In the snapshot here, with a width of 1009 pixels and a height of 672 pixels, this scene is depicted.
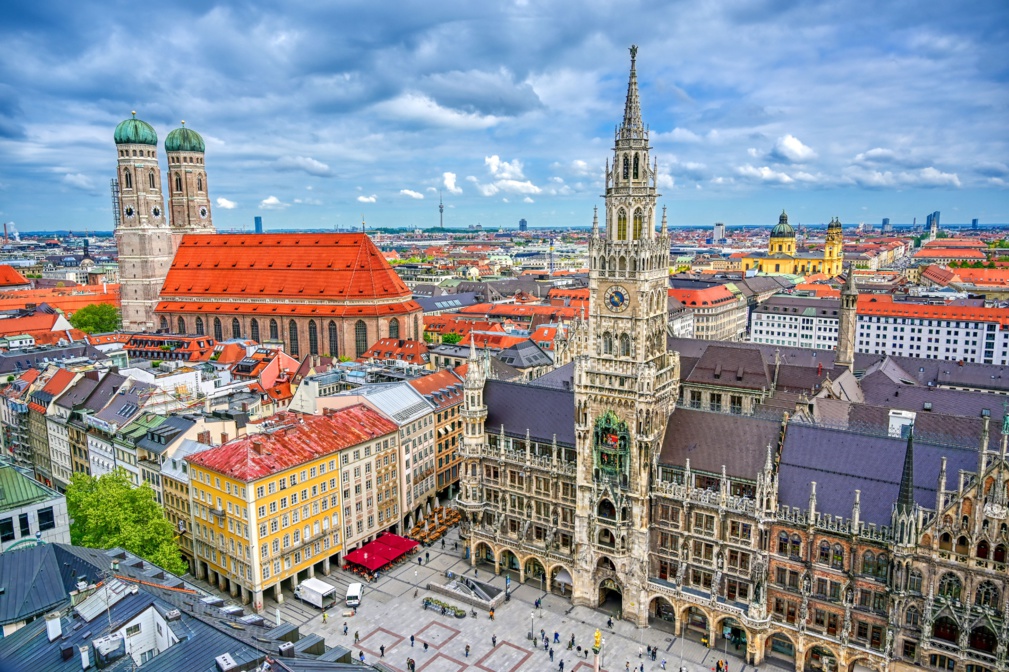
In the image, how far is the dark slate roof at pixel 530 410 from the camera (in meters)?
79.7

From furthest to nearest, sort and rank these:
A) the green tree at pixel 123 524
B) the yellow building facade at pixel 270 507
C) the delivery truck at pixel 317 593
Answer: the delivery truck at pixel 317 593
the yellow building facade at pixel 270 507
the green tree at pixel 123 524

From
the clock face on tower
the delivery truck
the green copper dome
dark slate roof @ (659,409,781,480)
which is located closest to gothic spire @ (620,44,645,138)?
the clock face on tower

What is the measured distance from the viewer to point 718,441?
69.1 meters

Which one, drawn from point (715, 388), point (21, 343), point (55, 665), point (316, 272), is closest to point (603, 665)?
point (55, 665)

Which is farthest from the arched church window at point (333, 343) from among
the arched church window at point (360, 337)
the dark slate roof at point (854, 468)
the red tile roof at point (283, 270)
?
the dark slate roof at point (854, 468)

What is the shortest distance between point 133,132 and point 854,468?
624ft

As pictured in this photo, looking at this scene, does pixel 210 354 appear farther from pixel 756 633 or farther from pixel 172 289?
pixel 756 633

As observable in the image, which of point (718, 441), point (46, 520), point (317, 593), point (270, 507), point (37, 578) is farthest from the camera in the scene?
point (317, 593)

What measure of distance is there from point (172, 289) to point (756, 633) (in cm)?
16690

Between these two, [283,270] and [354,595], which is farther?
[283,270]

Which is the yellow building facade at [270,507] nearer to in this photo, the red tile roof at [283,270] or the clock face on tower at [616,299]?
the clock face on tower at [616,299]

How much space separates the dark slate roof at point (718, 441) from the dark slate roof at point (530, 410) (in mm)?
11542

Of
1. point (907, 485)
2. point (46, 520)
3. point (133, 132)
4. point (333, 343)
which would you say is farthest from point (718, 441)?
point (133, 132)

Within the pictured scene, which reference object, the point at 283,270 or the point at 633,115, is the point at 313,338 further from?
the point at 633,115
